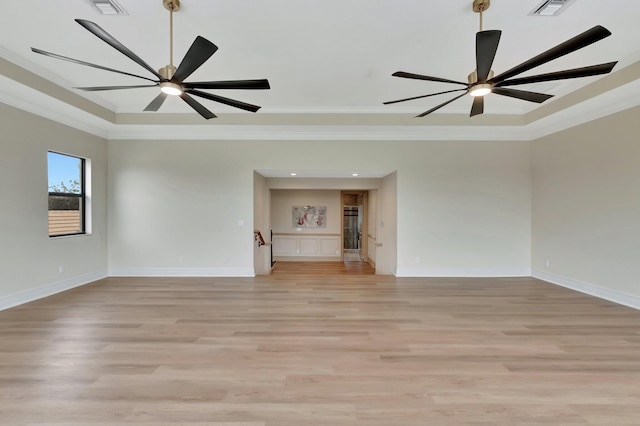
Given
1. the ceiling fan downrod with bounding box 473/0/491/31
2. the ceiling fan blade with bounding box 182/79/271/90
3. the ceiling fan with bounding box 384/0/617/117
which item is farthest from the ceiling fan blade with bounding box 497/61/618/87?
the ceiling fan blade with bounding box 182/79/271/90

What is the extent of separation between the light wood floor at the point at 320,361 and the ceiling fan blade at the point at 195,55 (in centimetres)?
253

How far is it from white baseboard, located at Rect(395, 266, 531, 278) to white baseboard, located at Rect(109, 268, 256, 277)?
126 inches

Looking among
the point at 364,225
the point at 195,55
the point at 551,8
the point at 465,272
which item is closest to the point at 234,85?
the point at 195,55

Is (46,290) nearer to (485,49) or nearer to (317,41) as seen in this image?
(317,41)

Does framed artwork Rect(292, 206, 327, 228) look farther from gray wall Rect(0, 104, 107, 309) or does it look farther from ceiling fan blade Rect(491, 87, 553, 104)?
ceiling fan blade Rect(491, 87, 553, 104)

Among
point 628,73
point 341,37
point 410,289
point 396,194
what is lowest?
point 410,289

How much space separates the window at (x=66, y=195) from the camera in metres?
4.56

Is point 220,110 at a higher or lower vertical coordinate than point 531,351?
higher

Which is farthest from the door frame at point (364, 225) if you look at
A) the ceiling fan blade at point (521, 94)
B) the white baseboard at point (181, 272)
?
the ceiling fan blade at point (521, 94)

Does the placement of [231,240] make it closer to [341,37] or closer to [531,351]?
[341,37]

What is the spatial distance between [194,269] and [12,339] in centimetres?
281

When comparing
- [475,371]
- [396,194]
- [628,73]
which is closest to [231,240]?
[396,194]

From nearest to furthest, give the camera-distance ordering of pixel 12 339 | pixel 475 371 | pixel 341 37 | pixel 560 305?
pixel 475 371, pixel 12 339, pixel 341 37, pixel 560 305

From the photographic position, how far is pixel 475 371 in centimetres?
229
